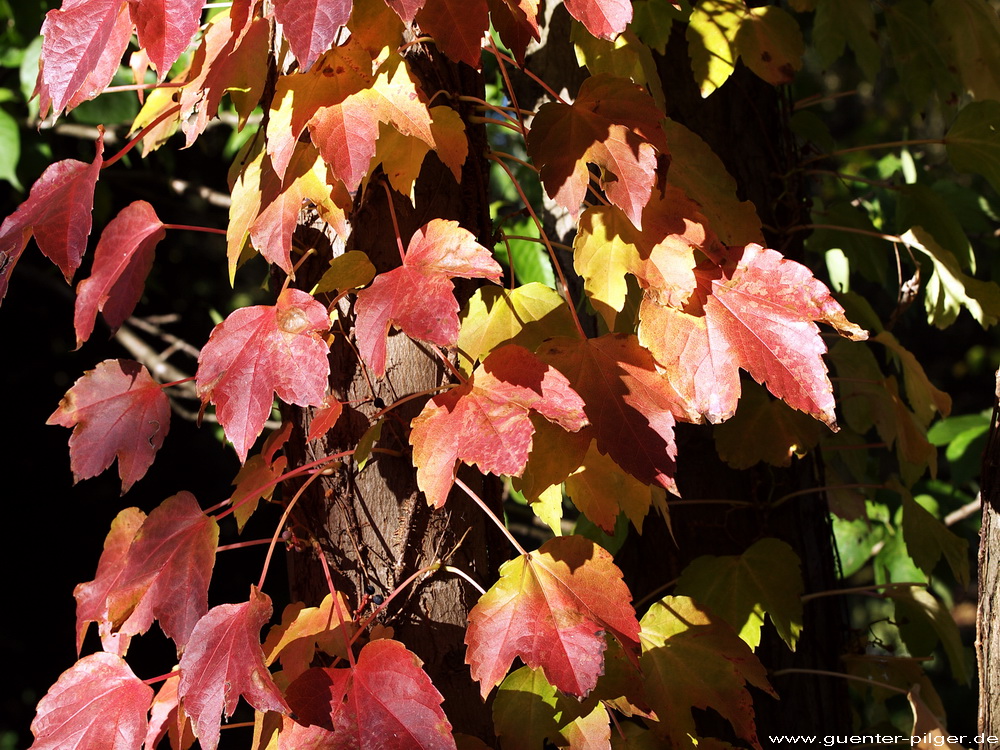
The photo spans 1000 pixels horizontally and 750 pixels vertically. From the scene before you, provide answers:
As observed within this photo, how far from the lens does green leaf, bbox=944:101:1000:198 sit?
4.14 ft

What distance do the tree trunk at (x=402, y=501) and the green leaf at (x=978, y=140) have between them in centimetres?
81

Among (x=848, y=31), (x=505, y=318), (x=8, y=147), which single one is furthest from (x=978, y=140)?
(x=8, y=147)

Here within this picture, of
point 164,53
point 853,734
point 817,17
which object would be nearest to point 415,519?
point 164,53

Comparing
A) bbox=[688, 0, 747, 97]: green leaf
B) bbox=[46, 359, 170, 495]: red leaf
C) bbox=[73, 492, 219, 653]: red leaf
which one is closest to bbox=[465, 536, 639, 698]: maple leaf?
bbox=[73, 492, 219, 653]: red leaf

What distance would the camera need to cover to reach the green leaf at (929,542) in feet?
4.35

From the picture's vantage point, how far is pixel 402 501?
916 millimetres

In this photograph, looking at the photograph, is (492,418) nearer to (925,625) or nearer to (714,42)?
(714,42)

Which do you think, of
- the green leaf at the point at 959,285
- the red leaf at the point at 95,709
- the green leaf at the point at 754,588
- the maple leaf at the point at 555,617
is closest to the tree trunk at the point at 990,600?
the green leaf at the point at 754,588

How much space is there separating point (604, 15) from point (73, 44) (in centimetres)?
48

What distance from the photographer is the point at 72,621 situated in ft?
9.44

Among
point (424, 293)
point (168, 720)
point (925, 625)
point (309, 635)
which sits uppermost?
point (424, 293)

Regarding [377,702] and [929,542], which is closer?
[377,702]

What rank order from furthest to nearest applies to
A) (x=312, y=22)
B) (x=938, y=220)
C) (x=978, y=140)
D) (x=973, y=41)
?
(x=938, y=220) → (x=973, y=41) → (x=978, y=140) → (x=312, y=22)

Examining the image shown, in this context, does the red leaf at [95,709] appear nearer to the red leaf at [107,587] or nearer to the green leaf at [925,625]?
the red leaf at [107,587]
